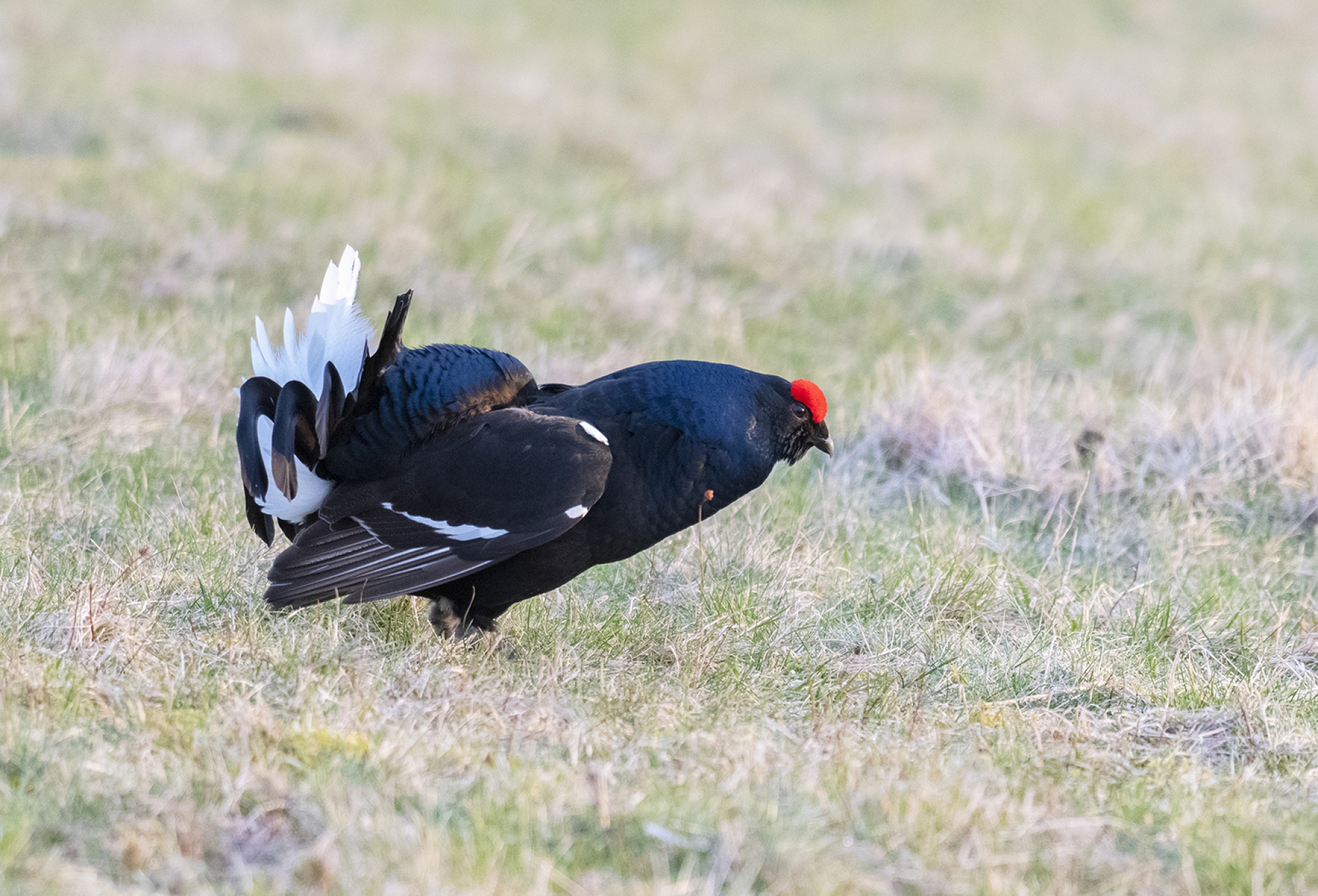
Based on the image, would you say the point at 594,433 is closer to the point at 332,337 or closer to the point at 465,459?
the point at 465,459

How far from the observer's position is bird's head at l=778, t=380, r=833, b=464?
3.93 meters

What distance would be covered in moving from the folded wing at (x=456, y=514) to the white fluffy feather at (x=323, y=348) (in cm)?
17

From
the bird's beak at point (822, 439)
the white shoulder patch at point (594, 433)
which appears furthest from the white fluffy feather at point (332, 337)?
the bird's beak at point (822, 439)

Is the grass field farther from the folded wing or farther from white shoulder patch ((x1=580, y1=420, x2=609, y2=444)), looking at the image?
white shoulder patch ((x1=580, y1=420, x2=609, y2=444))

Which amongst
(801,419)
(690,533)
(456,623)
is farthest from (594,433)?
(690,533)

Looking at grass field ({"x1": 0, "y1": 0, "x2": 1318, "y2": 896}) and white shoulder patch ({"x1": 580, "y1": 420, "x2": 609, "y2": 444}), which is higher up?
white shoulder patch ({"x1": 580, "y1": 420, "x2": 609, "y2": 444})

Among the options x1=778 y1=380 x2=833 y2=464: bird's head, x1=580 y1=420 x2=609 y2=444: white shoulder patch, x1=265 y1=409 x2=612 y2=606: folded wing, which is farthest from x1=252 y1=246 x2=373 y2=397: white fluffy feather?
x1=778 y1=380 x2=833 y2=464: bird's head

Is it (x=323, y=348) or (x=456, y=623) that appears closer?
(x=323, y=348)

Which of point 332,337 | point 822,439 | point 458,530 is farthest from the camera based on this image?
point 822,439

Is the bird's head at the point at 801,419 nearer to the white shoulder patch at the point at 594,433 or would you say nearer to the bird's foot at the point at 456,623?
the white shoulder patch at the point at 594,433

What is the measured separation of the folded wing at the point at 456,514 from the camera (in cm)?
362

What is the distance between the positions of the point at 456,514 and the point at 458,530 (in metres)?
0.05

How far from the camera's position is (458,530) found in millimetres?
3699

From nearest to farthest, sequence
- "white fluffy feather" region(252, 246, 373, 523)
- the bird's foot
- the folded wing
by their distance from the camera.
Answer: the folded wing
"white fluffy feather" region(252, 246, 373, 523)
the bird's foot
